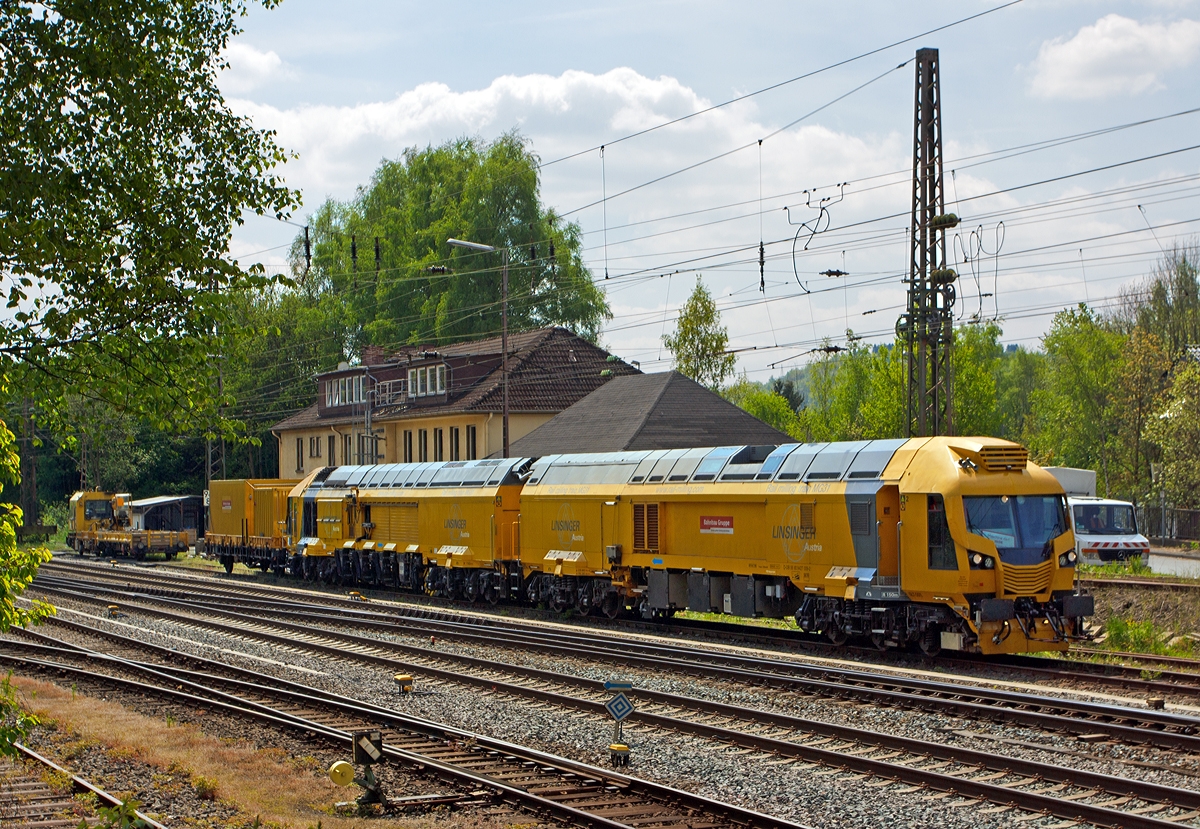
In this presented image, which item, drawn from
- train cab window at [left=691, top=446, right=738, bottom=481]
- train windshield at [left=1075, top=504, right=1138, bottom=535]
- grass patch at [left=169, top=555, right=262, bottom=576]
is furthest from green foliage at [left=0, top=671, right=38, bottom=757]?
grass patch at [left=169, top=555, right=262, bottom=576]

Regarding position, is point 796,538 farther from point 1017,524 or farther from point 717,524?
point 1017,524

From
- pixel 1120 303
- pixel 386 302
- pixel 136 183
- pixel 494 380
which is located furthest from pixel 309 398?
pixel 136 183

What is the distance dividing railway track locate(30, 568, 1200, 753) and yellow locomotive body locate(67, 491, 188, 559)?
27.7 metres

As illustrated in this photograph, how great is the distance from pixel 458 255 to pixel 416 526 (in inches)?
1356

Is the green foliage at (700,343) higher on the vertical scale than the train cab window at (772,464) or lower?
higher

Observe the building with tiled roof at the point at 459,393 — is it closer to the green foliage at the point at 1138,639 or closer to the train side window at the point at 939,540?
the green foliage at the point at 1138,639

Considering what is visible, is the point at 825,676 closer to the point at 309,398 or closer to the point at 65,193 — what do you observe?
the point at 65,193

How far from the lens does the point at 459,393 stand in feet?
178

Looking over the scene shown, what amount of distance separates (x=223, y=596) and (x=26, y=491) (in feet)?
153

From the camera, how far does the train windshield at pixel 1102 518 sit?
3594 centimetres

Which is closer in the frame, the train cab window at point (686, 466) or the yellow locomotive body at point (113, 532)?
the train cab window at point (686, 466)

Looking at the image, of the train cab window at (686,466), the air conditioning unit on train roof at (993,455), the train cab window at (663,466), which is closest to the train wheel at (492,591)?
the train cab window at (663,466)

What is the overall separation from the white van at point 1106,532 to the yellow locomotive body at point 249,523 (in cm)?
2681

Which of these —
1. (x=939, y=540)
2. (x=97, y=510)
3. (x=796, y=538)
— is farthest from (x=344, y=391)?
(x=939, y=540)
